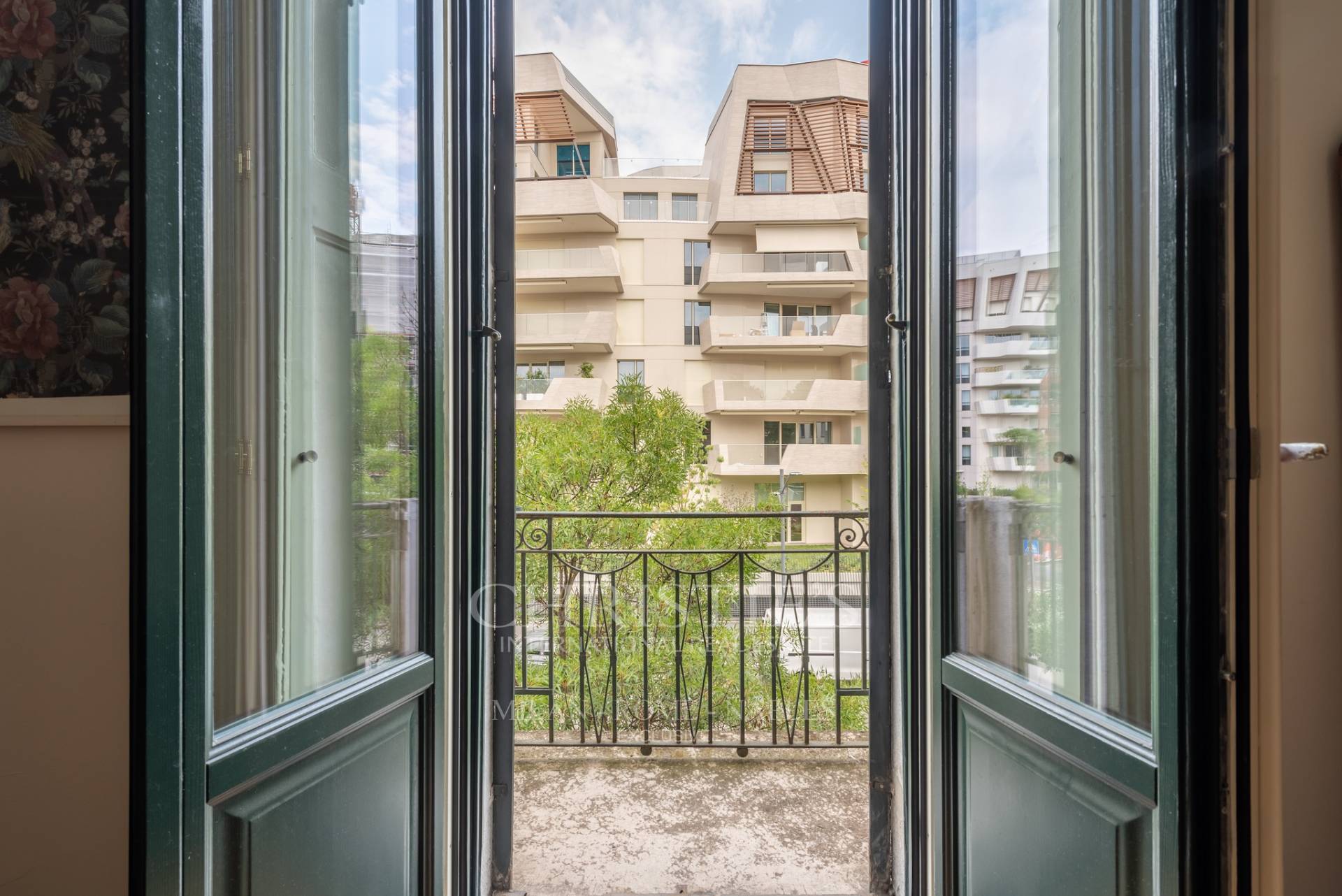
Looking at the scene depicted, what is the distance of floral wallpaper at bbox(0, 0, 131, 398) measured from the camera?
870mm

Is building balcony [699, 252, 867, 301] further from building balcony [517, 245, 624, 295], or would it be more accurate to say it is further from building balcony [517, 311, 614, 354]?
building balcony [517, 311, 614, 354]

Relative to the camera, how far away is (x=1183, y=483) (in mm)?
784

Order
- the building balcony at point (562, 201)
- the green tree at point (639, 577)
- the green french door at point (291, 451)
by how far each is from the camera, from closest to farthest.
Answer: the green french door at point (291, 451), the green tree at point (639, 577), the building balcony at point (562, 201)

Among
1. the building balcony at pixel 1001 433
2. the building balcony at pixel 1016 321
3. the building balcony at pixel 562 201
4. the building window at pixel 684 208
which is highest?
the building window at pixel 684 208

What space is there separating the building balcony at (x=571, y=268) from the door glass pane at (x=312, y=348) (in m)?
5.61

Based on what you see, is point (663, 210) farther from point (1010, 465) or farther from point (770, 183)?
point (1010, 465)

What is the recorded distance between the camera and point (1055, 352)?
1082 millimetres

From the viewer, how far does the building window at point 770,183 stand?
22.4ft

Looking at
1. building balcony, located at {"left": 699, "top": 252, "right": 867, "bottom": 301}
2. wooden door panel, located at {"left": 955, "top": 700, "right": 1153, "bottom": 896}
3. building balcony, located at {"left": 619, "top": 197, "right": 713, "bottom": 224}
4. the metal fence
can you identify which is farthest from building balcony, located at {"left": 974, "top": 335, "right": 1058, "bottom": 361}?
building balcony, located at {"left": 619, "top": 197, "right": 713, "bottom": 224}

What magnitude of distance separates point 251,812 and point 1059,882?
1211 millimetres

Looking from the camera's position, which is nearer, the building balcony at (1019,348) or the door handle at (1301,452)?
the door handle at (1301,452)

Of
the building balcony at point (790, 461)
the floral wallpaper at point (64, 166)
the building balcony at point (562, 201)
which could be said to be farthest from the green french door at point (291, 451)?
the building balcony at point (790, 461)

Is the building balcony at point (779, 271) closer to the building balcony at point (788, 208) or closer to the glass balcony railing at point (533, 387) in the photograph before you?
the building balcony at point (788, 208)

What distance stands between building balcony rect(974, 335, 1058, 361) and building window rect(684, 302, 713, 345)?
6225 millimetres
